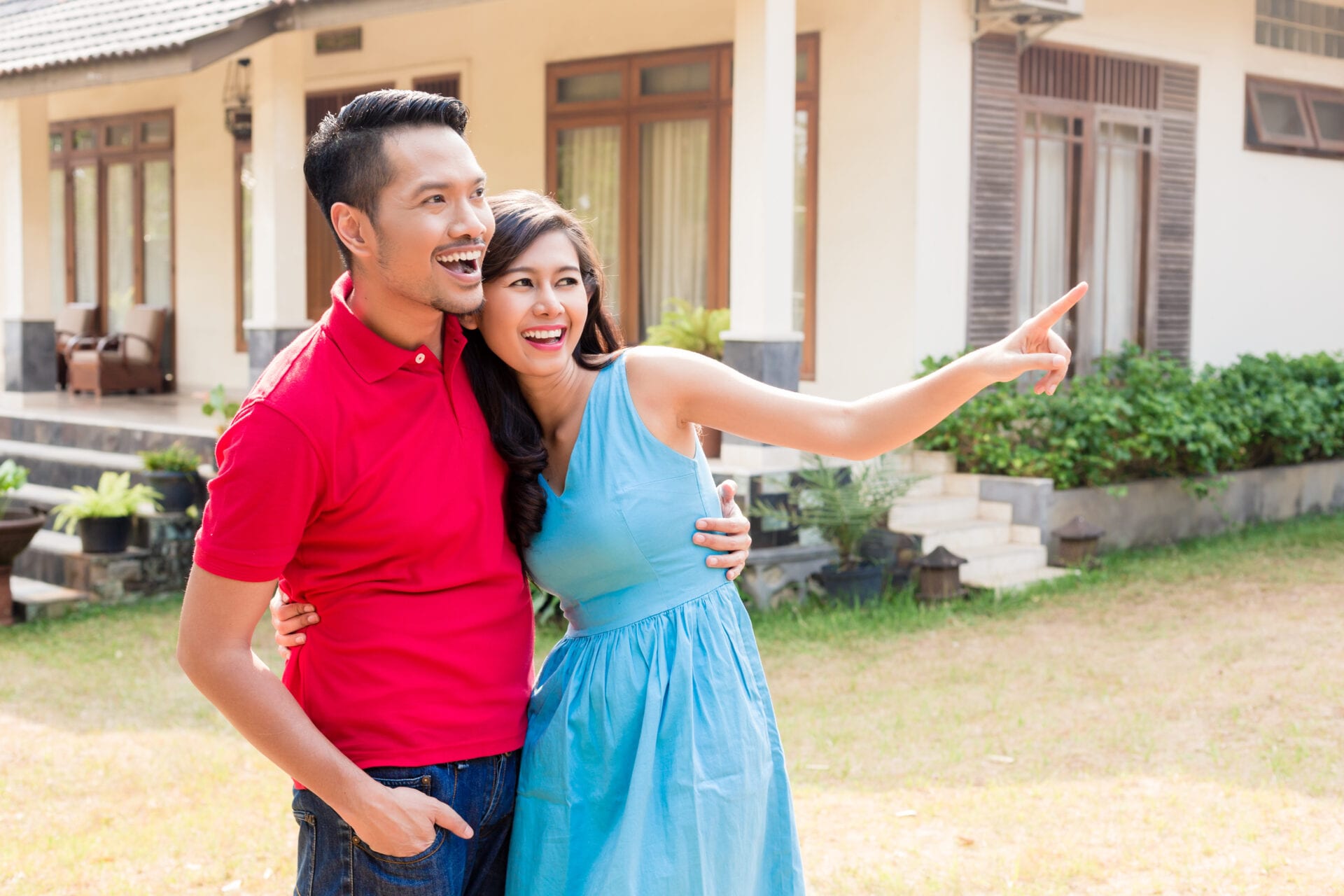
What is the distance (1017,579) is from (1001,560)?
0.46 ft

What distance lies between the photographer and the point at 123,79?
10.1 m

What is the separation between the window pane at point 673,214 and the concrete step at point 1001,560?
2.94 m

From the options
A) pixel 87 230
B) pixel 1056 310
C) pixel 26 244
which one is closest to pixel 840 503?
pixel 1056 310

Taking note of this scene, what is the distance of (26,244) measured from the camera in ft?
38.7

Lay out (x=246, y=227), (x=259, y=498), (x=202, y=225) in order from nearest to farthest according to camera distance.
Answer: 1. (x=259, y=498)
2. (x=246, y=227)
3. (x=202, y=225)

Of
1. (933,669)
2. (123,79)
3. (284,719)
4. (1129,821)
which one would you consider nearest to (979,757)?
(1129,821)

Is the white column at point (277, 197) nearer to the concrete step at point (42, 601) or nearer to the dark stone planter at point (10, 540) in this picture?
the concrete step at point (42, 601)

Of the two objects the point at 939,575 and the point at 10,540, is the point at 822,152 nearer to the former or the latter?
the point at 939,575

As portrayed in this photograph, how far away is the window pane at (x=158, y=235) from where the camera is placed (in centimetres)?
1392

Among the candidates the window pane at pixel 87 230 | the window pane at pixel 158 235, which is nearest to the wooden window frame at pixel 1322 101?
the window pane at pixel 158 235

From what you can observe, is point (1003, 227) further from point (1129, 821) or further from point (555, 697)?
point (555, 697)

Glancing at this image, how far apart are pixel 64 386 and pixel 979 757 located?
1099 cm

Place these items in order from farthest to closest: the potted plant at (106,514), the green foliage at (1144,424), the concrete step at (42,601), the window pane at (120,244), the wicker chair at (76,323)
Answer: the window pane at (120,244) → the wicker chair at (76,323) → the green foliage at (1144,424) → the potted plant at (106,514) → the concrete step at (42,601)

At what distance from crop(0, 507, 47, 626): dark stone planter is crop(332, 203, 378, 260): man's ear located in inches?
243
